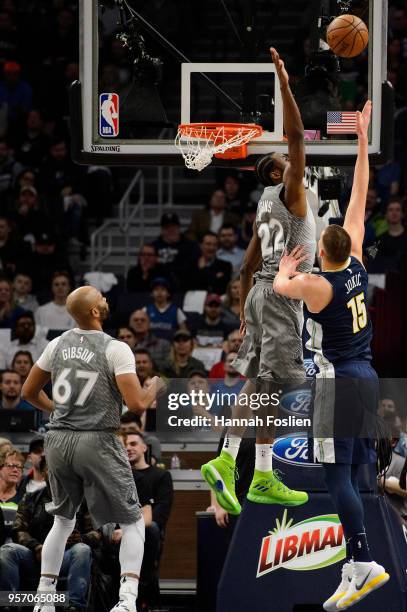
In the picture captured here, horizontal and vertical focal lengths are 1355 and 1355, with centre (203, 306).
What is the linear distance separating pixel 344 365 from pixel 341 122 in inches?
78.4

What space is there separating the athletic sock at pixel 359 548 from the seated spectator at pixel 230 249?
7670 millimetres

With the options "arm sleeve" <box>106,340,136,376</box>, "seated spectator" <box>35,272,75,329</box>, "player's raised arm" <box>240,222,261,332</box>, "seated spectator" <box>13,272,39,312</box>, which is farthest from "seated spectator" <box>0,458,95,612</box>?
"seated spectator" <box>13,272,39,312</box>

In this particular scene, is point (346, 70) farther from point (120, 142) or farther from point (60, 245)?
point (120, 142)

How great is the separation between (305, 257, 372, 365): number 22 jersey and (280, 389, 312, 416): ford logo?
2.96 ft

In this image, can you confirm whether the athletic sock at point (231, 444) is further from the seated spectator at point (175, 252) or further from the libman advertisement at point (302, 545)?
the seated spectator at point (175, 252)

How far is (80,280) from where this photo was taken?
16.2 meters

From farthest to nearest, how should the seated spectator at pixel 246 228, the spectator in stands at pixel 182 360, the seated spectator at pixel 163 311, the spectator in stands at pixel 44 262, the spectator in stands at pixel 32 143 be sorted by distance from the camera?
1. the spectator in stands at pixel 32 143
2. the spectator in stands at pixel 44 262
3. the seated spectator at pixel 246 228
4. the seated spectator at pixel 163 311
5. the spectator in stands at pixel 182 360

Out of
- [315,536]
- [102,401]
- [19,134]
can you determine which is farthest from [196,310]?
[102,401]

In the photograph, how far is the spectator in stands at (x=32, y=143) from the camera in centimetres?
1802

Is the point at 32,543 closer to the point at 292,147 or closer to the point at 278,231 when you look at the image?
the point at 278,231

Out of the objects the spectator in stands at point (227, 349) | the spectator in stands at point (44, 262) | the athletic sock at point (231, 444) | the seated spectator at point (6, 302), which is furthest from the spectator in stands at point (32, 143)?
the athletic sock at point (231, 444)

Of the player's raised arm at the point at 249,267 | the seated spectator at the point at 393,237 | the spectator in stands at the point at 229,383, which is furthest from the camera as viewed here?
the seated spectator at the point at 393,237

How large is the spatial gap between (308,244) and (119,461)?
6.10 feet

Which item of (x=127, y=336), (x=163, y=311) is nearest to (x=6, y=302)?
(x=163, y=311)
